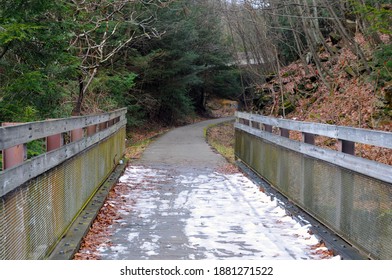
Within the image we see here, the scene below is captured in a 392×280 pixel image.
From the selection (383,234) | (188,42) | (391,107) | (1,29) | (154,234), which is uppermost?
(188,42)

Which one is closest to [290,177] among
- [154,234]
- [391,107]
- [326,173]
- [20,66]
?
[326,173]

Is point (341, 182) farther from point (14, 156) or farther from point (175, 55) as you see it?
point (175, 55)

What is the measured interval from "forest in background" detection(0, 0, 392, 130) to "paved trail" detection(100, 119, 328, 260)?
8.56 feet

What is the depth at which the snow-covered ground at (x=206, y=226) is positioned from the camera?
582cm

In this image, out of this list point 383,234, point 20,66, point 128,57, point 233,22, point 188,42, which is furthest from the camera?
point 188,42

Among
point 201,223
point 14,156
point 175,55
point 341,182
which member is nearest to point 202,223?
point 201,223

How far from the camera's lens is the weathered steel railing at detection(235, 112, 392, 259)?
194 inches

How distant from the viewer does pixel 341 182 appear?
6039mm

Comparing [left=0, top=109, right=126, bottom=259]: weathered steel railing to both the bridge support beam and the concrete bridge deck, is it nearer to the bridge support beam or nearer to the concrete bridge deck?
the bridge support beam

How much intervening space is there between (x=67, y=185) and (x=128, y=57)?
23.8 meters

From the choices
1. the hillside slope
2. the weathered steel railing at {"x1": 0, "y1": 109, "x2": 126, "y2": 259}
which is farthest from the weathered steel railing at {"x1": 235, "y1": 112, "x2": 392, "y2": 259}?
the weathered steel railing at {"x1": 0, "y1": 109, "x2": 126, "y2": 259}

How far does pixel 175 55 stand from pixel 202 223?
26.9 meters

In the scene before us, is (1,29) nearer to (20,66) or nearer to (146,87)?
(20,66)

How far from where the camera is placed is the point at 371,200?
5.15 meters
